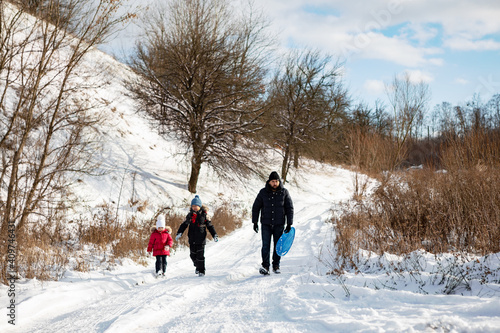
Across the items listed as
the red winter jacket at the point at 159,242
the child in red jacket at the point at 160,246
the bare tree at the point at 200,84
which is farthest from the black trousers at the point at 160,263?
the bare tree at the point at 200,84

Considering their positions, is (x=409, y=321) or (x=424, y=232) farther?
(x=424, y=232)

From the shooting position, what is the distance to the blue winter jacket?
20.1 ft

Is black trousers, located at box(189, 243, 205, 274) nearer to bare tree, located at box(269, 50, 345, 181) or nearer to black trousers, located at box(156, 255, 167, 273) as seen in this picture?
black trousers, located at box(156, 255, 167, 273)

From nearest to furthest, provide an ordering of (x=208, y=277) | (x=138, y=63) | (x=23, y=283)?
(x=23, y=283), (x=208, y=277), (x=138, y=63)

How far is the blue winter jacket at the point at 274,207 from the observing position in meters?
6.14

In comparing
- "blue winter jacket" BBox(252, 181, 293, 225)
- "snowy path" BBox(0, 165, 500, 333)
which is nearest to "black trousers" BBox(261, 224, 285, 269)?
"blue winter jacket" BBox(252, 181, 293, 225)

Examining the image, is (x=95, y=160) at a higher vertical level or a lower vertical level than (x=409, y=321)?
higher

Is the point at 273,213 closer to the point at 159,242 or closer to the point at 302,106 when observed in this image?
the point at 159,242

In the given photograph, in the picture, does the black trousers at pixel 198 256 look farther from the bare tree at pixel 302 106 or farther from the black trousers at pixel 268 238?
the bare tree at pixel 302 106

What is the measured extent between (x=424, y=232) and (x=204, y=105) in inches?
417

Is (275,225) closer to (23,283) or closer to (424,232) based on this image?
(424,232)

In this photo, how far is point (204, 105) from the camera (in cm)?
1473

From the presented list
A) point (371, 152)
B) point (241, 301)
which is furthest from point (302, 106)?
point (241, 301)

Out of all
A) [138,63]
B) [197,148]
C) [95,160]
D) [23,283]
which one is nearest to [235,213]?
[197,148]
